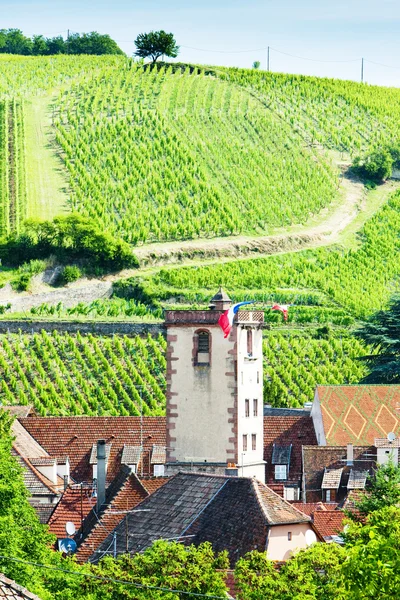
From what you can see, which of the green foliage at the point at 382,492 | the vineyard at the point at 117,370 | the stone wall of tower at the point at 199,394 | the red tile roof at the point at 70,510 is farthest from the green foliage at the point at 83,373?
the green foliage at the point at 382,492

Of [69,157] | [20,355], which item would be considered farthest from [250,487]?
[69,157]

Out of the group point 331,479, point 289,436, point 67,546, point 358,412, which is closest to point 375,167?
point 358,412

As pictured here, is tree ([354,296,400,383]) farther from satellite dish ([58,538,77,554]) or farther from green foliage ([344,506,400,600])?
green foliage ([344,506,400,600])

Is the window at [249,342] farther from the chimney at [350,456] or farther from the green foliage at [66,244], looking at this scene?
the green foliage at [66,244]

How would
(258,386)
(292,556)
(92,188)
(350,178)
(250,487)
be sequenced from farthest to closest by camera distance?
(350,178)
(92,188)
(258,386)
(250,487)
(292,556)

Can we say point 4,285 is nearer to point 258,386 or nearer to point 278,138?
point 258,386

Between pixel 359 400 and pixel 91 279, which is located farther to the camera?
pixel 91 279

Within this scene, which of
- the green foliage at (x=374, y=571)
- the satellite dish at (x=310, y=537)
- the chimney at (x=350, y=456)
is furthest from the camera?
the chimney at (x=350, y=456)
